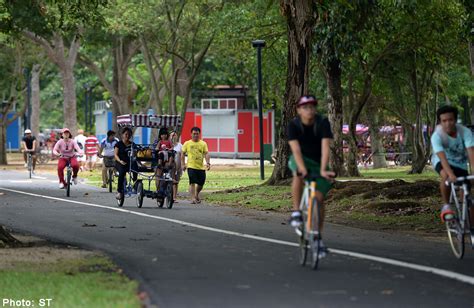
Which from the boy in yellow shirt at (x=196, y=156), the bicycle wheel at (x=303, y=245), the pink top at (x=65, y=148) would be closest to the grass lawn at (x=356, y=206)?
the boy in yellow shirt at (x=196, y=156)

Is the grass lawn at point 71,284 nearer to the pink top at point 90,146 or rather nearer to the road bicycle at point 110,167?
the road bicycle at point 110,167

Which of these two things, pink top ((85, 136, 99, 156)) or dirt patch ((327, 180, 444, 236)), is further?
pink top ((85, 136, 99, 156))

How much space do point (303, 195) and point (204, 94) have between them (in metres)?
69.6

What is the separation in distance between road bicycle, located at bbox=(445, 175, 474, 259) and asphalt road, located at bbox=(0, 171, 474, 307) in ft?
0.74

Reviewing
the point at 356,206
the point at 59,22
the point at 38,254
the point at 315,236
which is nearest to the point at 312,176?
the point at 315,236

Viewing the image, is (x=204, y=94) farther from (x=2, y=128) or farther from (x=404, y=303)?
(x=404, y=303)

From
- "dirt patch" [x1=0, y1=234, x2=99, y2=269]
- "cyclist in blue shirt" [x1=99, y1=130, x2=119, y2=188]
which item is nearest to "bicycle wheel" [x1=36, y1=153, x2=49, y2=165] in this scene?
"cyclist in blue shirt" [x1=99, y1=130, x2=119, y2=188]

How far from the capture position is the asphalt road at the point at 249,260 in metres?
11.0

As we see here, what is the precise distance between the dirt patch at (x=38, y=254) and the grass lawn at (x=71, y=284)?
240 mm

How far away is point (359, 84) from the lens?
164 feet

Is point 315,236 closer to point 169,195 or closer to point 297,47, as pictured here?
point 169,195

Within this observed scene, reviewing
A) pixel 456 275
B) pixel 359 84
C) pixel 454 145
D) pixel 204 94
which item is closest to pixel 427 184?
pixel 454 145

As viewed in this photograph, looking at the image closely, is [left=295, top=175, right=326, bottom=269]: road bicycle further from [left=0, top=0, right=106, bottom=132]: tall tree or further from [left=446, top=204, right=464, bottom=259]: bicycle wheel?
[left=0, top=0, right=106, bottom=132]: tall tree

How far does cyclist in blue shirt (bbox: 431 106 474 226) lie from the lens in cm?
1410
